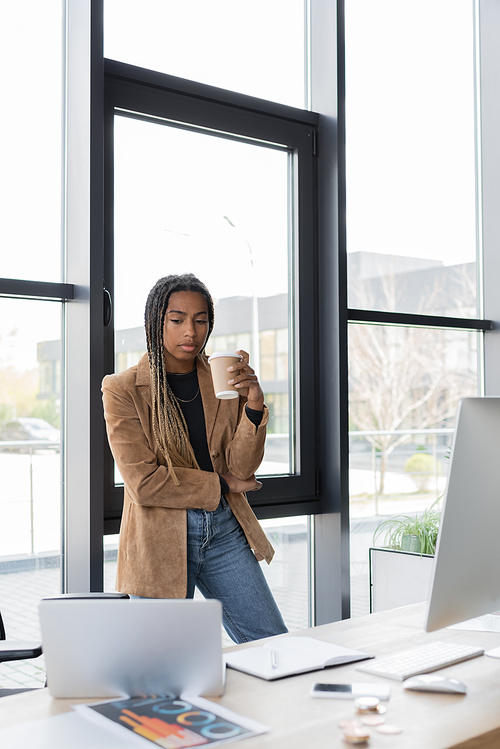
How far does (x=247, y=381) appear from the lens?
2.16m

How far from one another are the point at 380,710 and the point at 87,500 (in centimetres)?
148

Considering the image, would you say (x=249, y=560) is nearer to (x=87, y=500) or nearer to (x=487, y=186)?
(x=87, y=500)

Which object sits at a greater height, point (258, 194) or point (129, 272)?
point (258, 194)

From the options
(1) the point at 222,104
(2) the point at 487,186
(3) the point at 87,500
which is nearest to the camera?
(3) the point at 87,500

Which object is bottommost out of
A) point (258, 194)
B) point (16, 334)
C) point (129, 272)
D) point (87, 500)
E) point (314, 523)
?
point (314, 523)

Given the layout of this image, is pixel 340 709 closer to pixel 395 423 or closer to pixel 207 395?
pixel 207 395

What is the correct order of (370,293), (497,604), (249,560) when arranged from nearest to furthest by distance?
1. (497,604)
2. (249,560)
3. (370,293)

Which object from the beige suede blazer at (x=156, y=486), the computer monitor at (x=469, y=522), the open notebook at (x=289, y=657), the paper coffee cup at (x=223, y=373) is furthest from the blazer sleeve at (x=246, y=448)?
the computer monitor at (x=469, y=522)

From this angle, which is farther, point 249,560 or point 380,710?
point 249,560

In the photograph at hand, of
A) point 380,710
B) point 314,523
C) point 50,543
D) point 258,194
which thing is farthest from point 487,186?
point 380,710

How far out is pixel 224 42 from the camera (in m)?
3.08

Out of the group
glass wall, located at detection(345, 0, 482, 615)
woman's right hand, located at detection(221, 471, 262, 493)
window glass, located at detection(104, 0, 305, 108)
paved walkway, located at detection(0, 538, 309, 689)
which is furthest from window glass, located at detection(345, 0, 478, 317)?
paved walkway, located at detection(0, 538, 309, 689)

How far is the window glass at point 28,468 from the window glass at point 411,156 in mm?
1406

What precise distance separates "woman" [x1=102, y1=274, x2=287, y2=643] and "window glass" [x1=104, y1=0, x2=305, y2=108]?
107cm
